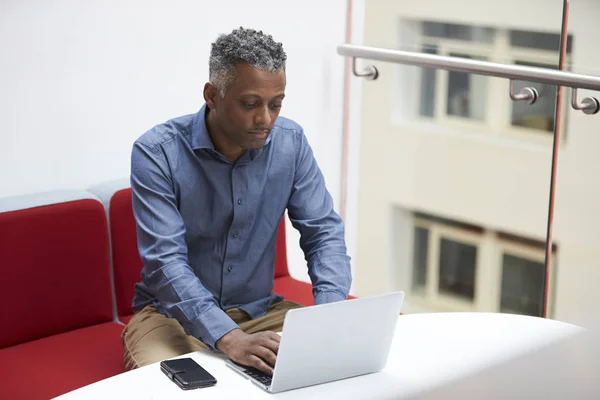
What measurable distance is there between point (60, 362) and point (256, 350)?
95 centimetres

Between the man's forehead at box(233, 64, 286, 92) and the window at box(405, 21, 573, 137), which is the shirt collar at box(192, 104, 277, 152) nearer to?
the man's forehead at box(233, 64, 286, 92)

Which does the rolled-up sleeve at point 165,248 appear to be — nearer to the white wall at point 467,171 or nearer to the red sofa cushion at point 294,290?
the red sofa cushion at point 294,290

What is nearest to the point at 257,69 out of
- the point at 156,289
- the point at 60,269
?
the point at 156,289

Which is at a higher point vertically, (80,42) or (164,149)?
(80,42)

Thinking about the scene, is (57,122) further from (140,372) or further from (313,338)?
(313,338)

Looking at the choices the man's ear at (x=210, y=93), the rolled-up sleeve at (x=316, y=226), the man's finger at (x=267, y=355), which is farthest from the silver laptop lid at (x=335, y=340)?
the man's ear at (x=210, y=93)

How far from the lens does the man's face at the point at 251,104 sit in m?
1.99

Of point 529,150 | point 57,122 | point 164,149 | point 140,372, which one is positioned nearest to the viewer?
point 140,372

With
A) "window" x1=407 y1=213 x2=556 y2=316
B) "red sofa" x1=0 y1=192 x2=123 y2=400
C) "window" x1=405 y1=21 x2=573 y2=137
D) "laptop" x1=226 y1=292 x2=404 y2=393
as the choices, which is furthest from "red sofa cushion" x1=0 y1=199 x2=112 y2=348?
"window" x1=407 y1=213 x2=556 y2=316

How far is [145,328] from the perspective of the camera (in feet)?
6.82

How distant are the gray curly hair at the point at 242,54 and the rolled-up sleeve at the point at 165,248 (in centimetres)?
26

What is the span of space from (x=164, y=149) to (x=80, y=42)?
0.81 metres

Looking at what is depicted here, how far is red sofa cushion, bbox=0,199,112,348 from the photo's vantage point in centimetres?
236

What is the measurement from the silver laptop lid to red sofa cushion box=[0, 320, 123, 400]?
921 mm
